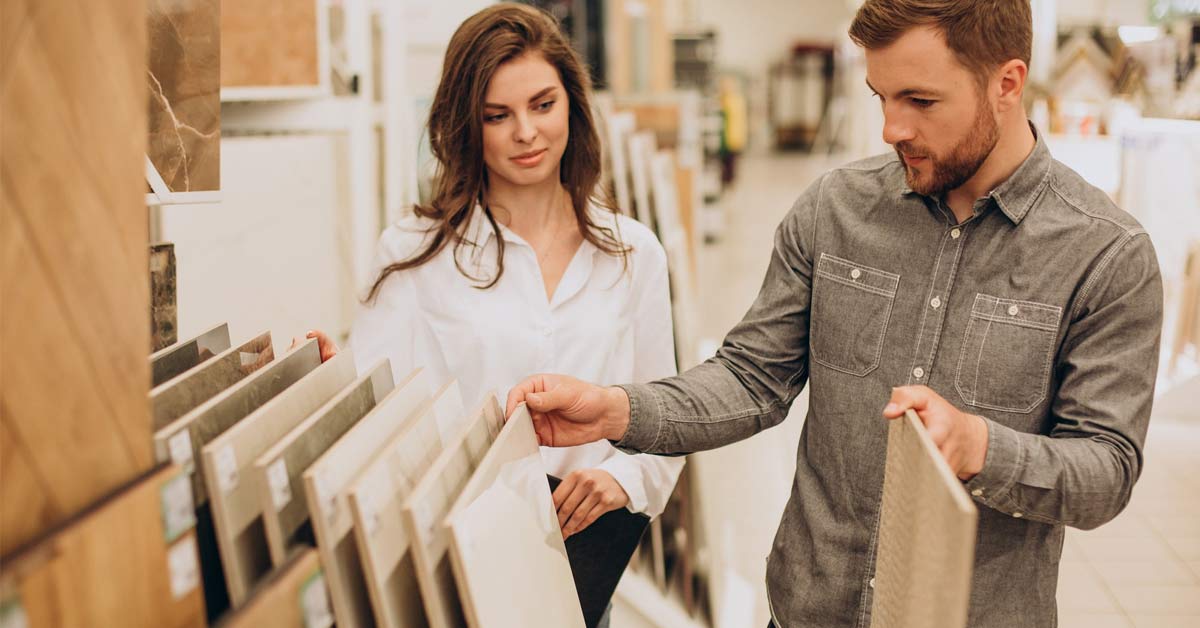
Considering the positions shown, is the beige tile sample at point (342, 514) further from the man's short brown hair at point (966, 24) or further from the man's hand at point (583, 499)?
the man's short brown hair at point (966, 24)

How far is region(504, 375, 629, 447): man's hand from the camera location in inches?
58.9

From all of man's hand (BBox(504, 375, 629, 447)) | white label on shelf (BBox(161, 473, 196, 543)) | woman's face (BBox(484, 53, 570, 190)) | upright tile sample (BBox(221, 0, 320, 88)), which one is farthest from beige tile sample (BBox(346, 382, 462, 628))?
upright tile sample (BBox(221, 0, 320, 88))

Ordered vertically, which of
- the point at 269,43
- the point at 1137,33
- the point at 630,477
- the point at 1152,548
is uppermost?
the point at 1137,33

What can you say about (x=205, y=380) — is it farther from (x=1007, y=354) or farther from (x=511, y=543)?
(x=1007, y=354)

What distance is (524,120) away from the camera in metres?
1.94

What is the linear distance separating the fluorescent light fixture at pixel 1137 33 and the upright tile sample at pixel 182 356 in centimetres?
687

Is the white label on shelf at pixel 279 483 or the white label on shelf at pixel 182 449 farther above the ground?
the white label on shelf at pixel 182 449

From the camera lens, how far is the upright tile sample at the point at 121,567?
2.26 ft

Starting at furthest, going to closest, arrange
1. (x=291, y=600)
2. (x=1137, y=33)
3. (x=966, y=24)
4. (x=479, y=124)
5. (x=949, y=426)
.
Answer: (x=1137, y=33) → (x=479, y=124) → (x=966, y=24) → (x=949, y=426) → (x=291, y=600)

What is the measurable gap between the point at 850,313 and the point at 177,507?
3.44ft

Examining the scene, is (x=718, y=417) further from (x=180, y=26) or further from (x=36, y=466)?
(x=36, y=466)

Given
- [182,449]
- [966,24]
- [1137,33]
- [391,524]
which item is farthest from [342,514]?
[1137,33]

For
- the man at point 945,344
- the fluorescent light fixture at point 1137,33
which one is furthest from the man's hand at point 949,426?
the fluorescent light fixture at point 1137,33

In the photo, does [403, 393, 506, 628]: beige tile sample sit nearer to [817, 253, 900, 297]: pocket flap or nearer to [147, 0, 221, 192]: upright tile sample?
[147, 0, 221, 192]: upright tile sample
